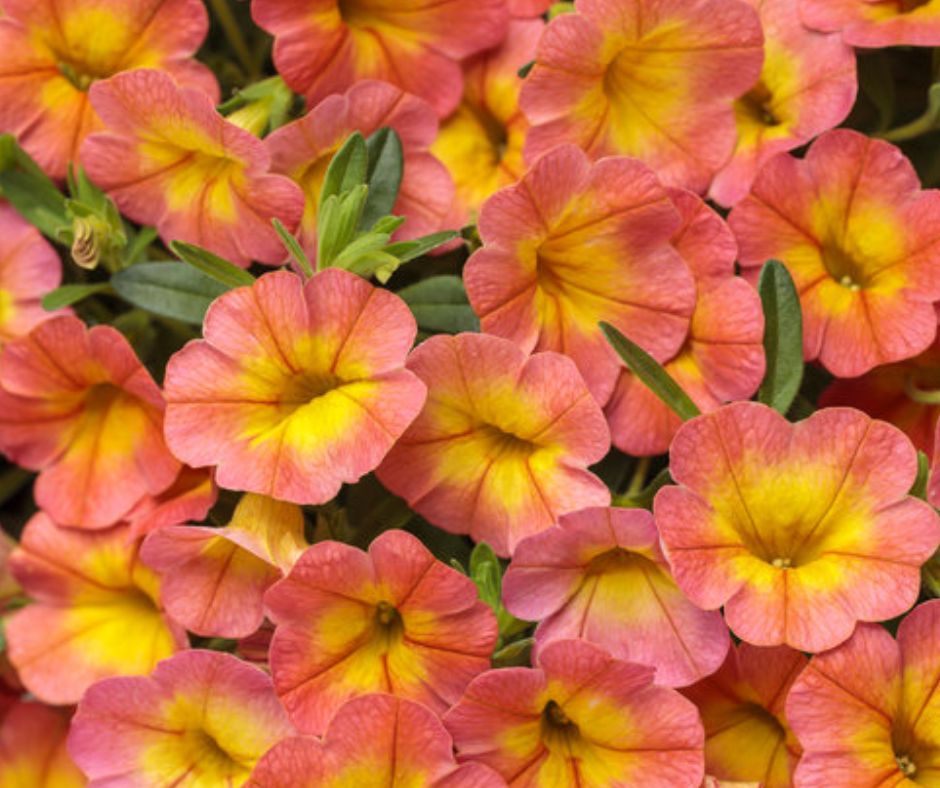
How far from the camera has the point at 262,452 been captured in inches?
30.1

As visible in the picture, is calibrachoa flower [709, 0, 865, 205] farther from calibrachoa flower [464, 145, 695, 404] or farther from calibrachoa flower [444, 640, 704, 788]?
calibrachoa flower [444, 640, 704, 788]

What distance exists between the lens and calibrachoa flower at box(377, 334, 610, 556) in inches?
30.1

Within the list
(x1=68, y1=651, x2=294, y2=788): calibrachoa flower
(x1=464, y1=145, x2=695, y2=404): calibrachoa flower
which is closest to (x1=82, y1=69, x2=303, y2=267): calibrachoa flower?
(x1=464, y1=145, x2=695, y2=404): calibrachoa flower

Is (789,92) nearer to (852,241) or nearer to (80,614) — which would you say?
(852,241)

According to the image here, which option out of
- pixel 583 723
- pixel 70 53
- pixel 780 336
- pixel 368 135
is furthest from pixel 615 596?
pixel 70 53

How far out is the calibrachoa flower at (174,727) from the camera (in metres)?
0.79

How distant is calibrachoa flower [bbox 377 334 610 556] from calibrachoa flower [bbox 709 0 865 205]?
0.59 feet

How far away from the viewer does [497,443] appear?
2.66ft

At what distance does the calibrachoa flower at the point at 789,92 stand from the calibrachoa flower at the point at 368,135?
0.18m

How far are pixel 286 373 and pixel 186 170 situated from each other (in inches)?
6.8

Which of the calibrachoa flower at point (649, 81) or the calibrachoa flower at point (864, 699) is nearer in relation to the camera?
the calibrachoa flower at point (864, 699)

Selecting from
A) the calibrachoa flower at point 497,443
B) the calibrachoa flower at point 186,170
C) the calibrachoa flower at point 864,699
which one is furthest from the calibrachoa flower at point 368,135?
the calibrachoa flower at point 864,699

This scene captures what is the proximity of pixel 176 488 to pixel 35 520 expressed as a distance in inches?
4.3

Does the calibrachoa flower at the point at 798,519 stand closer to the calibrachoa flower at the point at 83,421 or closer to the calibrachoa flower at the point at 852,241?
the calibrachoa flower at the point at 852,241
